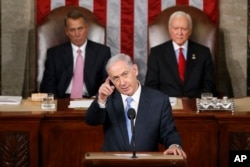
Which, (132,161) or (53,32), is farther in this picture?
(53,32)

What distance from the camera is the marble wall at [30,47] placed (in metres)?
7.11

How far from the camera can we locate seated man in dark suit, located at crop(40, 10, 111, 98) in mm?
6480

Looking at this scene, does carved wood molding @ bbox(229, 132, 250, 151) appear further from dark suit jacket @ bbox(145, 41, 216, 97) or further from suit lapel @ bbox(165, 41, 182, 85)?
suit lapel @ bbox(165, 41, 182, 85)

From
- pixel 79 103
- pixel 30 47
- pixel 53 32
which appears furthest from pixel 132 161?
pixel 30 47

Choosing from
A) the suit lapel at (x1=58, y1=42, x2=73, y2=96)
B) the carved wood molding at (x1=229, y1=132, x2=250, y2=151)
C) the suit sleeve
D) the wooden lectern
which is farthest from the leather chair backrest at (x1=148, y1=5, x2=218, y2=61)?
the wooden lectern

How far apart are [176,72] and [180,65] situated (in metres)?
0.10

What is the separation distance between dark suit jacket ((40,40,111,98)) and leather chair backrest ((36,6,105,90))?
123 millimetres

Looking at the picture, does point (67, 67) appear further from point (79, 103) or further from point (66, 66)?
point (79, 103)

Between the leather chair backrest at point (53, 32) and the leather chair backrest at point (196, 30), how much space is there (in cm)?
51

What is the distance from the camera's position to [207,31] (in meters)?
6.72

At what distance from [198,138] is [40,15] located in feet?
8.50

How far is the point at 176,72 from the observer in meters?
6.49

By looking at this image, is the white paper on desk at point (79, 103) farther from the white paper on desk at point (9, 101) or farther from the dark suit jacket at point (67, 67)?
the dark suit jacket at point (67, 67)

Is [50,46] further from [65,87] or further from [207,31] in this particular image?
[207,31]
